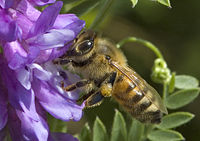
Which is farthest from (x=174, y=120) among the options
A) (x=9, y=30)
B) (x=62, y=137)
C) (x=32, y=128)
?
(x=9, y=30)

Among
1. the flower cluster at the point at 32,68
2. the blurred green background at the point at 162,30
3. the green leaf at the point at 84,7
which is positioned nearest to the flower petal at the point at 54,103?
the flower cluster at the point at 32,68

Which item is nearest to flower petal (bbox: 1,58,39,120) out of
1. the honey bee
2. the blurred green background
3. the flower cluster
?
the flower cluster

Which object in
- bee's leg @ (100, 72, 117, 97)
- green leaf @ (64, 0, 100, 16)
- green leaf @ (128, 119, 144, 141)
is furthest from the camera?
green leaf @ (128, 119, 144, 141)

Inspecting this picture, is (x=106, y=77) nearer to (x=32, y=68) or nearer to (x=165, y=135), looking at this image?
(x=32, y=68)

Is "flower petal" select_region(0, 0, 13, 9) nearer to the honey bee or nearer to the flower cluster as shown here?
the flower cluster

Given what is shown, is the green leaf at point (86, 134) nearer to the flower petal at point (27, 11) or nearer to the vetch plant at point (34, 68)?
the vetch plant at point (34, 68)

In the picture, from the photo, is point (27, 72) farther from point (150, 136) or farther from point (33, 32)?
point (150, 136)

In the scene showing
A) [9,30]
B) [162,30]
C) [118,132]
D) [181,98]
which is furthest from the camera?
[162,30]

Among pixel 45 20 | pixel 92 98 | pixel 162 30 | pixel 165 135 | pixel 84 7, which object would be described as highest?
pixel 45 20
